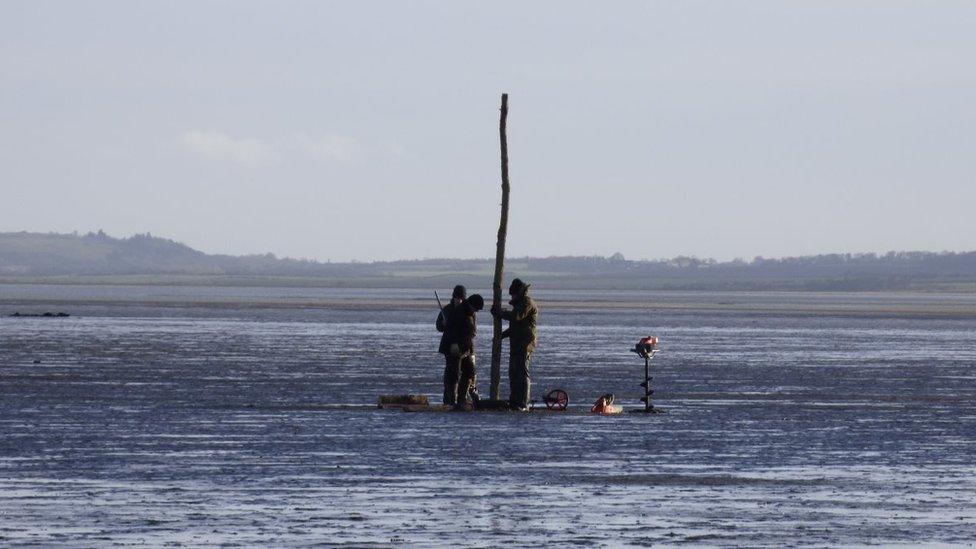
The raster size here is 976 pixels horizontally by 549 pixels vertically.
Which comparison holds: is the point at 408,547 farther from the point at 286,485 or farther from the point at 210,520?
the point at 286,485

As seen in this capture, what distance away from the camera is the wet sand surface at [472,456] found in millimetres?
14805

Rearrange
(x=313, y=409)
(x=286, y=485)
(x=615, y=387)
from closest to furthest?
(x=286, y=485), (x=313, y=409), (x=615, y=387)

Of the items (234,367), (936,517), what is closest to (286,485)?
(936,517)

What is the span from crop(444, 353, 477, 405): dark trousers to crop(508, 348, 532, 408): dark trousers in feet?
2.16

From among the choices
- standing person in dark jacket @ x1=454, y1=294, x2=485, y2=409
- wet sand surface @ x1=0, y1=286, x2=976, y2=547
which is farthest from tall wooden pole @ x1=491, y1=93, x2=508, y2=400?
wet sand surface @ x1=0, y1=286, x2=976, y2=547

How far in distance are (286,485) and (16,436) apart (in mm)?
6133

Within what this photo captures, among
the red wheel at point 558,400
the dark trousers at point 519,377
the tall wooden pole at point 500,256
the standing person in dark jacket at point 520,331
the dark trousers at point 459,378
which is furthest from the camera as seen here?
the tall wooden pole at point 500,256

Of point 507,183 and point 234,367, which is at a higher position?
point 507,183

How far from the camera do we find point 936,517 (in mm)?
15688

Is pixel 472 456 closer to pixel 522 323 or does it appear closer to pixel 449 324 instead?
pixel 522 323

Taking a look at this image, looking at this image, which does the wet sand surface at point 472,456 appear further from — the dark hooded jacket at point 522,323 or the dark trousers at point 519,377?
the dark hooded jacket at point 522,323

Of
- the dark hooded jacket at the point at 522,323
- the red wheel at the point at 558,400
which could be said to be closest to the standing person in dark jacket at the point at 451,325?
the dark hooded jacket at the point at 522,323

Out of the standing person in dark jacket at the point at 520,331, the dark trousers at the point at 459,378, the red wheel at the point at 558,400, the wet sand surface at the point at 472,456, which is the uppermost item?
the standing person in dark jacket at the point at 520,331

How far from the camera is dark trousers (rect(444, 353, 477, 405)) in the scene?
28234mm
